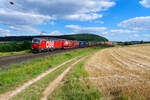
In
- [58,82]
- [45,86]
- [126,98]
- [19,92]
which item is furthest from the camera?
[58,82]

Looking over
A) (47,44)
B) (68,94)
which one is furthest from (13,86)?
(47,44)

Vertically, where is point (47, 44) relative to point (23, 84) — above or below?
above

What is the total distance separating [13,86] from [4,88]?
0.57 metres

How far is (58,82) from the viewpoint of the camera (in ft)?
29.5

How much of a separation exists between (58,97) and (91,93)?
2005 millimetres

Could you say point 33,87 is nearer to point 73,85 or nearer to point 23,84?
point 23,84

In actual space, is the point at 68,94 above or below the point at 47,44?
below

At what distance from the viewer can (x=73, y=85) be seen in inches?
299

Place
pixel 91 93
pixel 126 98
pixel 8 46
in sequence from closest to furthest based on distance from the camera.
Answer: pixel 126 98 < pixel 91 93 < pixel 8 46

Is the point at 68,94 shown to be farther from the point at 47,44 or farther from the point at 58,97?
the point at 47,44

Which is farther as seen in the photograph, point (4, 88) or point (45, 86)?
point (45, 86)

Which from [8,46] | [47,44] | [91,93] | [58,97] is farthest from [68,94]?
[8,46]

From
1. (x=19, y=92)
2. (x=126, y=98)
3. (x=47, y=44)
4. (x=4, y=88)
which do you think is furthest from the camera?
(x=47, y=44)

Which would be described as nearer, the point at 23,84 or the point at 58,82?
the point at 23,84
